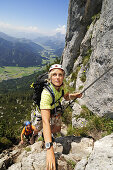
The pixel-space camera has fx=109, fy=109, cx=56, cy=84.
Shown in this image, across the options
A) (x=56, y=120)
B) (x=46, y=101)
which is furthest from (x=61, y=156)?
(x=46, y=101)

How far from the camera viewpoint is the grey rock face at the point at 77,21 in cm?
1575

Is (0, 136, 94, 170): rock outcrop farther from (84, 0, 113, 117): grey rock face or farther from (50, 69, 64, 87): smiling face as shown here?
(50, 69, 64, 87): smiling face

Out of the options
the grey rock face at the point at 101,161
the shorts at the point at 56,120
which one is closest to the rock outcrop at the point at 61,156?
the grey rock face at the point at 101,161

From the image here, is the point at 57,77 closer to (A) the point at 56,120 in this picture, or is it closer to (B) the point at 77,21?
(A) the point at 56,120

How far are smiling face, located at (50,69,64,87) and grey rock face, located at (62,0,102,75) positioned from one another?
15.1 meters

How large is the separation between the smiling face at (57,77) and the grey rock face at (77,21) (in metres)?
15.1

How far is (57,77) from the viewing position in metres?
4.30

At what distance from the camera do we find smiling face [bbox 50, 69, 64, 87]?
4316mm

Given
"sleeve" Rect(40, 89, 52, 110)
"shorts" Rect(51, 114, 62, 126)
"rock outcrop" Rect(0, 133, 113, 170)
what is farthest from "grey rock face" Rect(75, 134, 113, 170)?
"shorts" Rect(51, 114, 62, 126)

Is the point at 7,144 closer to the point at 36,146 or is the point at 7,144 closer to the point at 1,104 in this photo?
the point at 36,146

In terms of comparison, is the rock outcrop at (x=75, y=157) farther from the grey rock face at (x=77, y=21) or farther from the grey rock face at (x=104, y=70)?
the grey rock face at (x=77, y=21)

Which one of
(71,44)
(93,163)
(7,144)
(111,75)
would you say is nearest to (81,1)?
(71,44)

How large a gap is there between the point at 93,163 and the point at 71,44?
711 inches

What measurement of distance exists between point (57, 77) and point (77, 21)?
55.7 feet
